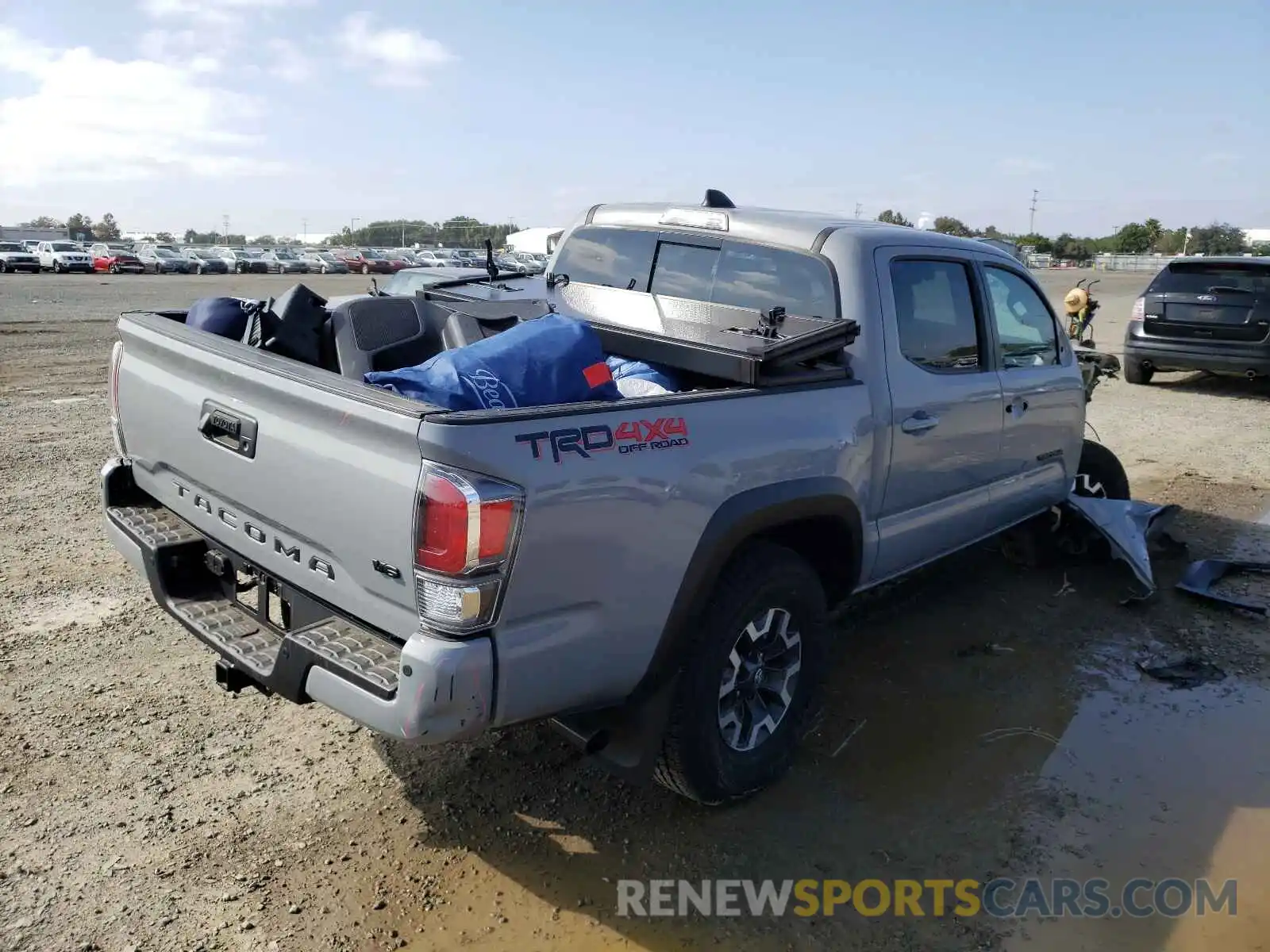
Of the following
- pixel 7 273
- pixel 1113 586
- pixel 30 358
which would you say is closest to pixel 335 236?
pixel 7 273

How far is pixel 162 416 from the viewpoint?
3.38 metres

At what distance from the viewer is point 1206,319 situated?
39.2 feet

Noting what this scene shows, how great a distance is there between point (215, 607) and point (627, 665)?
146 cm

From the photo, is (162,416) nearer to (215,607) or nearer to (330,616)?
(215,607)

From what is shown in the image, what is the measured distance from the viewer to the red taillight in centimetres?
236

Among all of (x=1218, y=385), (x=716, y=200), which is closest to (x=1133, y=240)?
(x=1218, y=385)

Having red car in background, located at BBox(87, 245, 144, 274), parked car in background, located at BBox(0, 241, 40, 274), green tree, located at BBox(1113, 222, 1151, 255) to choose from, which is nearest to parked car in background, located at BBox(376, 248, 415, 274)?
red car in background, located at BBox(87, 245, 144, 274)

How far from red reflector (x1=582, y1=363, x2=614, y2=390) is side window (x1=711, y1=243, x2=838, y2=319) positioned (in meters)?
1.20

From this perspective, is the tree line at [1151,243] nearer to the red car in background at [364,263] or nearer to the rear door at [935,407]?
the red car in background at [364,263]

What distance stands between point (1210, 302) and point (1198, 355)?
2.16ft

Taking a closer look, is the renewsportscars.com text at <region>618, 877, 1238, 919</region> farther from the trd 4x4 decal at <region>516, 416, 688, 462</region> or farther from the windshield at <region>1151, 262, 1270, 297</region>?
the windshield at <region>1151, 262, 1270, 297</region>

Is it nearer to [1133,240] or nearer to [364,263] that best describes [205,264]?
[364,263]

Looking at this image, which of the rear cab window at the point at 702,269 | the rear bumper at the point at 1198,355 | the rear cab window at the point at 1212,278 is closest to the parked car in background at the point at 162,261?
the rear bumper at the point at 1198,355

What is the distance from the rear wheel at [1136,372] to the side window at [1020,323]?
8.82 meters
